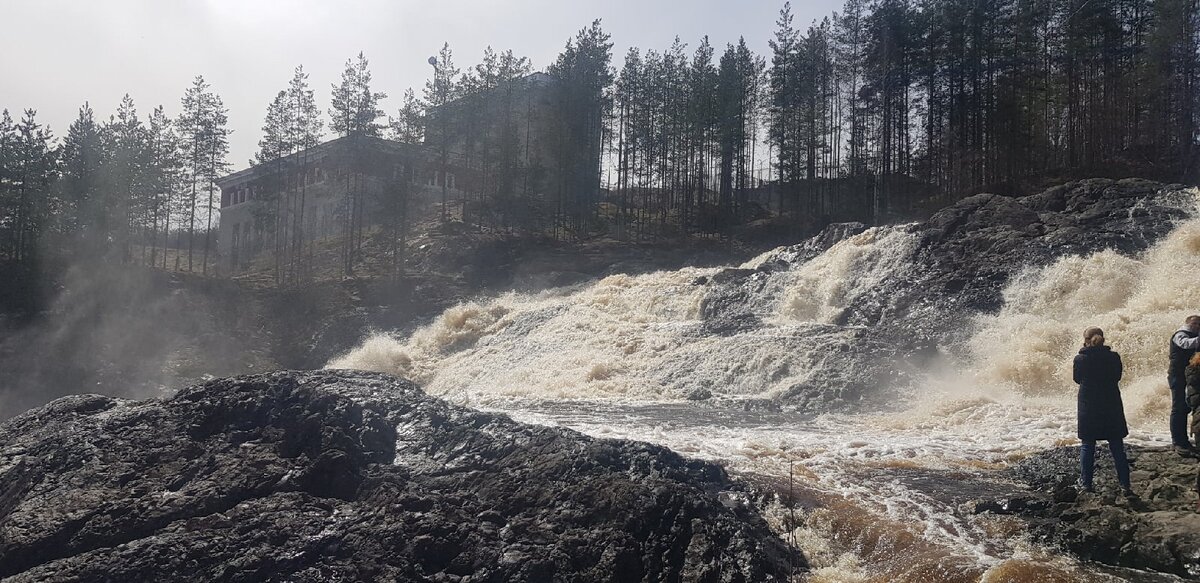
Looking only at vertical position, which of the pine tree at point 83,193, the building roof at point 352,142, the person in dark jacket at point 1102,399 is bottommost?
the person in dark jacket at point 1102,399

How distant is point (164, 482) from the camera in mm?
7766

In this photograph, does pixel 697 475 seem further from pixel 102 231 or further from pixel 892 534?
pixel 102 231

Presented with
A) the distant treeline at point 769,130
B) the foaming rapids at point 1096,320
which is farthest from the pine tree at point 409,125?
the foaming rapids at point 1096,320

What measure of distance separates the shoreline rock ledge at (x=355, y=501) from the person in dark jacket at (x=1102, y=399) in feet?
Result: 11.3

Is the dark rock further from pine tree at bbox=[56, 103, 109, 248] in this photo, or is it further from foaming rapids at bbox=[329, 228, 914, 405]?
pine tree at bbox=[56, 103, 109, 248]

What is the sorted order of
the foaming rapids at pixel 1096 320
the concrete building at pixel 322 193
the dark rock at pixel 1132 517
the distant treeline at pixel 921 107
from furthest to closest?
the concrete building at pixel 322 193, the distant treeline at pixel 921 107, the foaming rapids at pixel 1096 320, the dark rock at pixel 1132 517

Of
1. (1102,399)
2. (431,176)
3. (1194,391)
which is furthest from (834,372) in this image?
(431,176)

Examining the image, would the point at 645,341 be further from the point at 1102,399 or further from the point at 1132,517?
the point at 1132,517

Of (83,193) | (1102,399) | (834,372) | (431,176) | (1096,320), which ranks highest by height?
(431,176)

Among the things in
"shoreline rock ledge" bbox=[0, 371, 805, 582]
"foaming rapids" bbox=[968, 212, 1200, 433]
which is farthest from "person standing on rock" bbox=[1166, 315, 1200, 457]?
"shoreline rock ledge" bbox=[0, 371, 805, 582]

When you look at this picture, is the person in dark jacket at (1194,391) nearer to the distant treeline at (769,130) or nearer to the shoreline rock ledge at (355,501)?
the shoreline rock ledge at (355,501)

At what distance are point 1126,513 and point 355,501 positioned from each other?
286 inches

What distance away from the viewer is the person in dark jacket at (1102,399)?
7566 millimetres

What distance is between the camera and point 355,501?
7.46 metres
